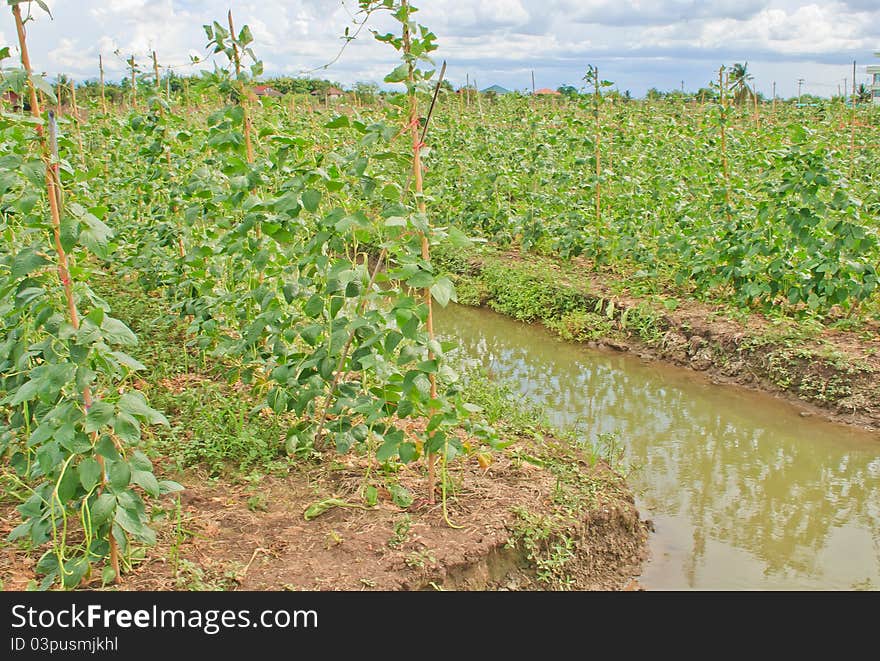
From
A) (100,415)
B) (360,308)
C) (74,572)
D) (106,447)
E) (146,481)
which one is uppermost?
(360,308)

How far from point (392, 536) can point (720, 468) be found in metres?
2.75

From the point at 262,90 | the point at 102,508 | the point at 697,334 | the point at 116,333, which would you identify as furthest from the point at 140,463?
the point at 262,90

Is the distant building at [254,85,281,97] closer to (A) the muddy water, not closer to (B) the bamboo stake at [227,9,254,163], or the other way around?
(B) the bamboo stake at [227,9,254,163]

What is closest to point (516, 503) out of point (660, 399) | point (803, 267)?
point (660, 399)

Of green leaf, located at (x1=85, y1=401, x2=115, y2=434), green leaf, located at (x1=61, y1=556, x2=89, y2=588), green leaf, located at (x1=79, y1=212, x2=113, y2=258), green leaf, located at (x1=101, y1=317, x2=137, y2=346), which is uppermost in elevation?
green leaf, located at (x1=79, y1=212, x2=113, y2=258)

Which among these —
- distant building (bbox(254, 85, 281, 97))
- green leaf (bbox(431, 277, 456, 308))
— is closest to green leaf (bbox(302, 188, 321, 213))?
green leaf (bbox(431, 277, 456, 308))

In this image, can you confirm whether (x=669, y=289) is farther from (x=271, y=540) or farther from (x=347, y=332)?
(x=271, y=540)

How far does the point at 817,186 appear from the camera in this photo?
6.78 m

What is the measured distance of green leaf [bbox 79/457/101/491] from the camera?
2.76m

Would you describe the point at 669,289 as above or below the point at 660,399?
above

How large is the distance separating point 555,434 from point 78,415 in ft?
10.2

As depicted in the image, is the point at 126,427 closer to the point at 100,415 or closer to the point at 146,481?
the point at 100,415

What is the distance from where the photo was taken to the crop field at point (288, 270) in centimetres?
282

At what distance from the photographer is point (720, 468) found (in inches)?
209
